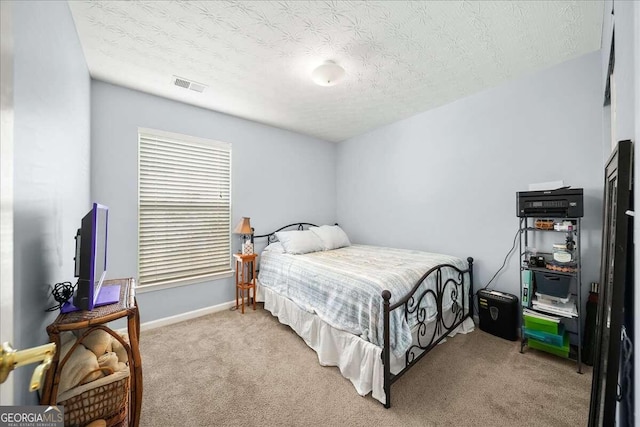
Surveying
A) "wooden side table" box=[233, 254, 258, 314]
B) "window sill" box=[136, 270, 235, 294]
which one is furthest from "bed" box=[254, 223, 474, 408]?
"window sill" box=[136, 270, 235, 294]

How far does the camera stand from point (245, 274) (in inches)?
135

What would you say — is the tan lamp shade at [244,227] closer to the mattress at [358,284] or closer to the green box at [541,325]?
the mattress at [358,284]

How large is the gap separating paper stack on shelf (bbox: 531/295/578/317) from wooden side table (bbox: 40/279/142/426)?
2908 millimetres

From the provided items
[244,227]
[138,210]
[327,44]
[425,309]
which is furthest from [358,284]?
[138,210]

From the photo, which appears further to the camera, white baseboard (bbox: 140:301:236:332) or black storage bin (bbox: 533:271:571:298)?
white baseboard (bbox: 140:301:236:332)

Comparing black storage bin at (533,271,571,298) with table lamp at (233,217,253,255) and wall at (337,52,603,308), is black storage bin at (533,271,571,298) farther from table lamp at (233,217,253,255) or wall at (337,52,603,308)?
table lamp at (233,217,253,255)

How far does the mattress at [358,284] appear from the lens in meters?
1.83

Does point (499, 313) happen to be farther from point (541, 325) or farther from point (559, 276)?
point (559, 276)

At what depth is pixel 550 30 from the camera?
1863 mm

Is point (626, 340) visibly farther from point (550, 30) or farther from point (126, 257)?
point (126, 257)

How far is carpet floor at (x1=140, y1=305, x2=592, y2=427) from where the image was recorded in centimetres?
156

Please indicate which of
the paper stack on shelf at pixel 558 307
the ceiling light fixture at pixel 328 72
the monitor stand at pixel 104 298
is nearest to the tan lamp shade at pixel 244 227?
the monitor stand at pixel 104 298

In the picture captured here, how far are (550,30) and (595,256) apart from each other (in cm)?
186

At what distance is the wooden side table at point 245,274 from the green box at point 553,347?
293cm
